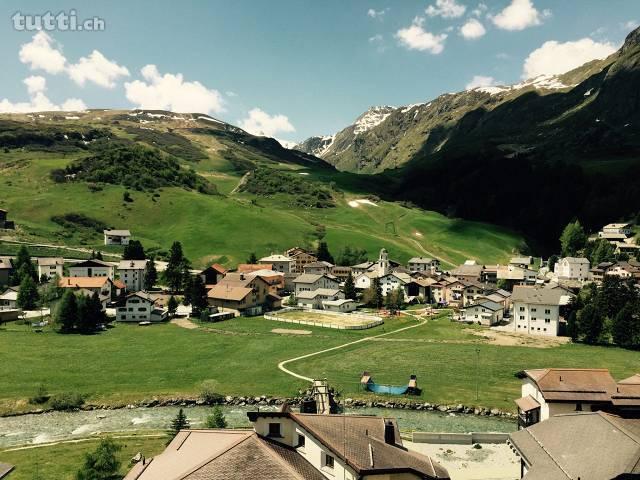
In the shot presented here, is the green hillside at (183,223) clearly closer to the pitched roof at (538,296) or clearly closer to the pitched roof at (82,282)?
the pitched roof at (82,282)

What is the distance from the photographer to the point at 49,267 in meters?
108

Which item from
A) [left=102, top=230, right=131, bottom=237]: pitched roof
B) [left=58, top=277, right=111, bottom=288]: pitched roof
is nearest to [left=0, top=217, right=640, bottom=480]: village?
[left=58, top=277, right=111, bottom=288]: pitched roof

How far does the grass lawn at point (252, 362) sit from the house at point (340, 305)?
1718 centimetres

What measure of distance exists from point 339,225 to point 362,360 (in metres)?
121

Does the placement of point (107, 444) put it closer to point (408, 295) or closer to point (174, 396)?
point (174, 396)

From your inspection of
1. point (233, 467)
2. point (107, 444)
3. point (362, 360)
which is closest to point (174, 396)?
point (107, 444)

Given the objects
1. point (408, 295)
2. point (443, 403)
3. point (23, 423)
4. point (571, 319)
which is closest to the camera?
point (23, 423)

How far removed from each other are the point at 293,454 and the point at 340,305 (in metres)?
79.8

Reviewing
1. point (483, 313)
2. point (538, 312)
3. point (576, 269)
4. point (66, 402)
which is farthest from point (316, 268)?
point (66, 402)

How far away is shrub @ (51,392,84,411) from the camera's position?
165ft

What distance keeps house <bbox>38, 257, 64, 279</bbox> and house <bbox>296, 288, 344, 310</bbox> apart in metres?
48.7

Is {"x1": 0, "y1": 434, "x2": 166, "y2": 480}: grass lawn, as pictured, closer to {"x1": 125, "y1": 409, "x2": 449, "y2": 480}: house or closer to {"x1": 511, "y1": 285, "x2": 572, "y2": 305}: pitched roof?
{"x1": 125, "y1": 409, "x2": 449, "y2": 480}: house

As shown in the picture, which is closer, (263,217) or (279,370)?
(279,370)

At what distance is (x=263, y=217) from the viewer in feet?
554
